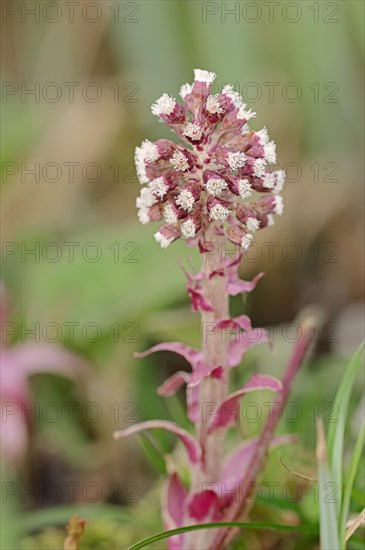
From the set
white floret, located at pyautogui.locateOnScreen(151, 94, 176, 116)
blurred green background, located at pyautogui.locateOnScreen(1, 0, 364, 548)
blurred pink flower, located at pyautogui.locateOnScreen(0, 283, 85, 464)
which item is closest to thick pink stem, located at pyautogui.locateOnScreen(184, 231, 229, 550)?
white floret, located at pyautogui.locateOnScreen(151, 94, 176, 116)

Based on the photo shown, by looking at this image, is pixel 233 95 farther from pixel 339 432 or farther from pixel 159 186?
pixel 339 432

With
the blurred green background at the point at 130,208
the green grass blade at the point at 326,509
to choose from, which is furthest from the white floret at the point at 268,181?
the blurred green background at the point at 130,208

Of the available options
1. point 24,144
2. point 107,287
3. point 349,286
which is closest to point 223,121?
point 107,287

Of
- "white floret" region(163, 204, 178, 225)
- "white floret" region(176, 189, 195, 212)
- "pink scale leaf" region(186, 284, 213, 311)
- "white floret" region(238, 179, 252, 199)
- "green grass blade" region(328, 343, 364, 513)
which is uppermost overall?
"white floret" region(238, 179, 252, 199)

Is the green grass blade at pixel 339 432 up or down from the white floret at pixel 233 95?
down

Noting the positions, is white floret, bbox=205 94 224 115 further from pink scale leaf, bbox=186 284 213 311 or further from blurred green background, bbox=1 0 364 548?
blurred green background, bbox=1 0 364 548

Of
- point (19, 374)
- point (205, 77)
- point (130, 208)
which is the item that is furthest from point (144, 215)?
point (130, 208)

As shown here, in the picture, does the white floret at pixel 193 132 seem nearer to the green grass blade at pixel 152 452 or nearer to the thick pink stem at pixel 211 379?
the thick pink stem at pixel 211 379
